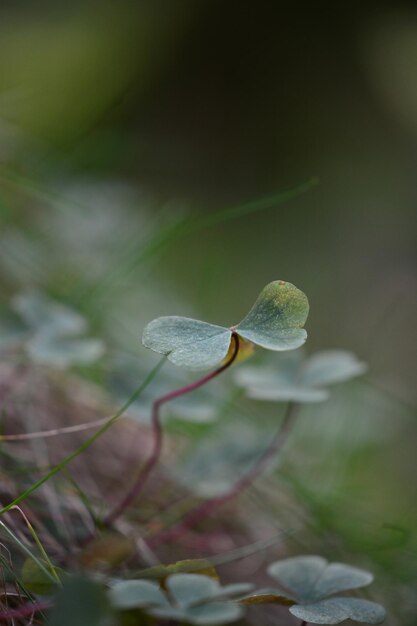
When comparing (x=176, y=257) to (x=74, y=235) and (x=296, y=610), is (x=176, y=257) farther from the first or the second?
(x=296, y=610)

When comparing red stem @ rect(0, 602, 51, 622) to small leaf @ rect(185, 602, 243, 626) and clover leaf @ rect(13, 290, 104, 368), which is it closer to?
Answer: small leaf @ rect(185, 602, 243, 626)

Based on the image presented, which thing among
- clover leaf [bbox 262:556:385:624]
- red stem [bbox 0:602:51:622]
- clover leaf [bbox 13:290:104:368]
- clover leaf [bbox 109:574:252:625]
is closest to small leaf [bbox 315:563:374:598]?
clover leaf [bbox 262:556:385:624]

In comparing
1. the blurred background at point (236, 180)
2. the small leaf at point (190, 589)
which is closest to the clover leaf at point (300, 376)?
the blurred background at point (236, 180)

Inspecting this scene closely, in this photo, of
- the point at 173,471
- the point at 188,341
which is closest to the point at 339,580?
the point at 188,341

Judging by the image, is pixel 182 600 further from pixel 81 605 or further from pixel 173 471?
pixel 173 471

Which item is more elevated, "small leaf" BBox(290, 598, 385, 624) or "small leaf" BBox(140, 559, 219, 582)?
"small leaf" BBox(290, 598, 385, 624)

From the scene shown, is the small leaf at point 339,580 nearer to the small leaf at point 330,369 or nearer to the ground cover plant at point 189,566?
the ground cover plant at point 189,566
